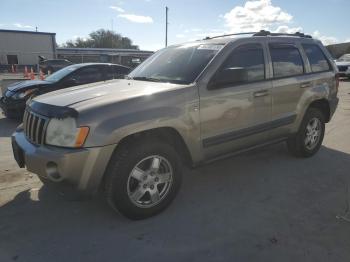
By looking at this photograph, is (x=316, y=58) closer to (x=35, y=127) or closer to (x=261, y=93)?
(x=261, y=93)

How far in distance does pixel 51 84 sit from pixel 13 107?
1.02m

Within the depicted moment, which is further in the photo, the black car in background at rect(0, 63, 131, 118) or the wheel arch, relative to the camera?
the black car in background at rect(0, 63, 131, 118)

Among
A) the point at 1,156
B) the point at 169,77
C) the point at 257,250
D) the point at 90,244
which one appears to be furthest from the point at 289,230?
the point at 1,156

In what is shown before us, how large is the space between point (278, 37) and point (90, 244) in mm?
3708

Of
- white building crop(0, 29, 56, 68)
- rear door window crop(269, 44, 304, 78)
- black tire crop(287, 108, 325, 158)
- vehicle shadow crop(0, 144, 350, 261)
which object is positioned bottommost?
vehicle shadow crop(0, 144, 350, 261)

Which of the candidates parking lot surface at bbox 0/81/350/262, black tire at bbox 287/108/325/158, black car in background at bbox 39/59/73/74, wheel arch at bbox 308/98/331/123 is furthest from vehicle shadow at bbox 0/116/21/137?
black car in background at bbox 39/59/73/74

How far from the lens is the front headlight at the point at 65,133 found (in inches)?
123

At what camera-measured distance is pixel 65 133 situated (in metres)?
3.17

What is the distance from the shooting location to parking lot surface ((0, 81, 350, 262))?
3.07 meters

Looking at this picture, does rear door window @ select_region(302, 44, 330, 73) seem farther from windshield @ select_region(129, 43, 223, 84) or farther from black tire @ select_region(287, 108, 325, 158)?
windshield @ select_region(129, 43, 223, 84)

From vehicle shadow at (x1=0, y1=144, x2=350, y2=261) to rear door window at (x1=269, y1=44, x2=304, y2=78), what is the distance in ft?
4.79

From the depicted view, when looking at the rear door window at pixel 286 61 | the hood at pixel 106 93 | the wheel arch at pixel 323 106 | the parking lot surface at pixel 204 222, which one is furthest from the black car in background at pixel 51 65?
the hood at pixel 106 93

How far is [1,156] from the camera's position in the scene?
5.64 m

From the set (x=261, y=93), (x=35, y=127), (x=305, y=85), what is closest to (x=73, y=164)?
(x=35, y=127)
